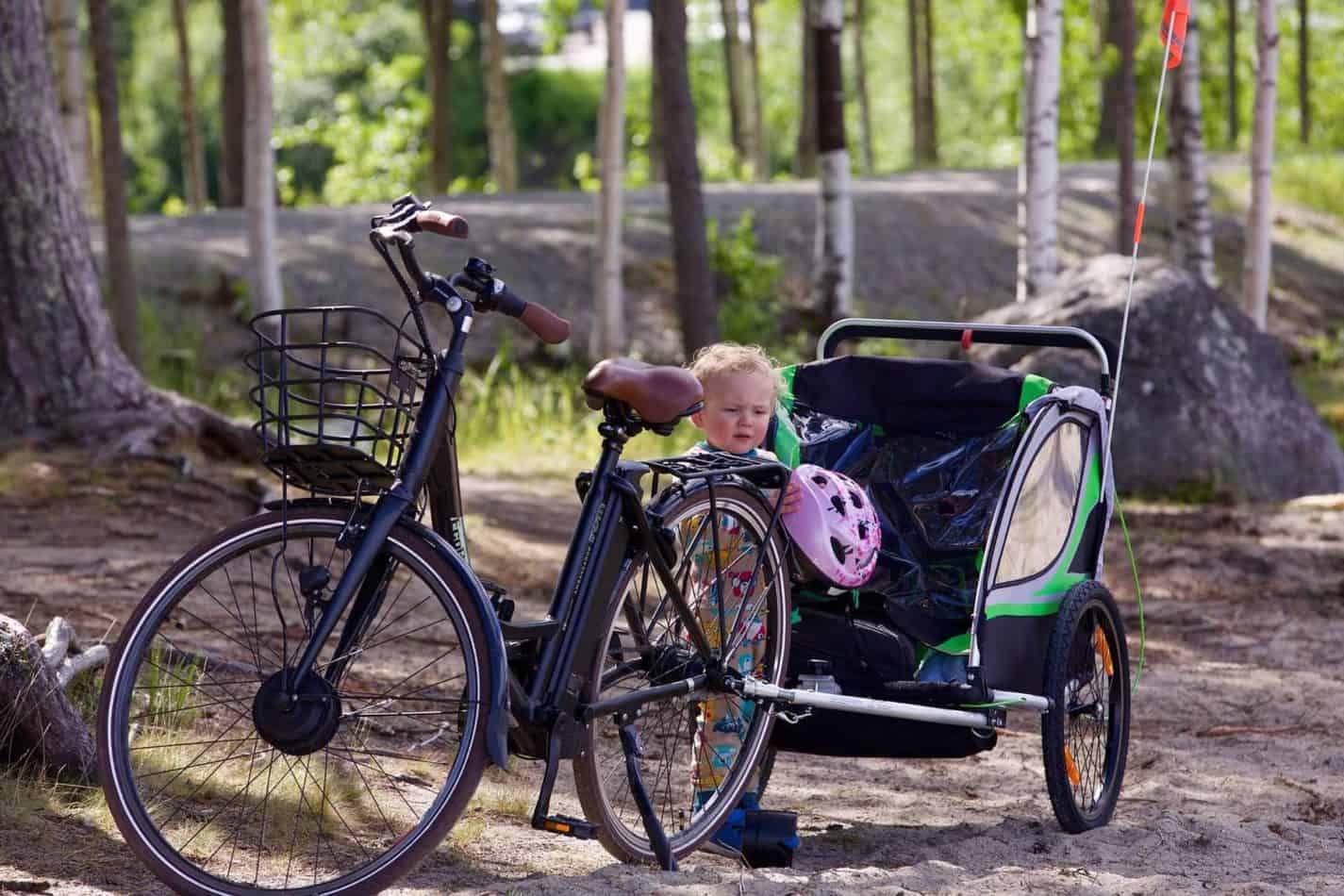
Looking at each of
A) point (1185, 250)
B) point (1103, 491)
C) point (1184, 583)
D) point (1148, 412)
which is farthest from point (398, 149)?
point (1103, 491)

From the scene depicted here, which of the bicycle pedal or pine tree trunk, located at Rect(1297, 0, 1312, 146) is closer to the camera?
the bicycle pedal

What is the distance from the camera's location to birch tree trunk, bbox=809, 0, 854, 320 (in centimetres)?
1344

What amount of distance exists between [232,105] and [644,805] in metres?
17.9

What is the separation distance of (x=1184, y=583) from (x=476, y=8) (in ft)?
111

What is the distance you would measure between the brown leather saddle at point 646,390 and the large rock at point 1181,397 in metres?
6.96

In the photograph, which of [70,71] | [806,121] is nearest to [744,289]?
[70,71]

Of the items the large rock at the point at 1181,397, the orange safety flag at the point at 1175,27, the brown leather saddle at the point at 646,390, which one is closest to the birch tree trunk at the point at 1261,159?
the large rock at the point at 1181,397

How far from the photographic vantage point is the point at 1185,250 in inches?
579

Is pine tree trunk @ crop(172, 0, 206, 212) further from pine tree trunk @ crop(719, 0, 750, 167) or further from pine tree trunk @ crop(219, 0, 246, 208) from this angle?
pine tree trunk @ crop(719, 0, 750, 167)

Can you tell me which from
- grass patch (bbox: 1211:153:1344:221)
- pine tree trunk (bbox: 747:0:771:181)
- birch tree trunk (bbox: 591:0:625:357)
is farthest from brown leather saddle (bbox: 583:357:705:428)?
pine tree trunk (bbox: 747:0:771:181)

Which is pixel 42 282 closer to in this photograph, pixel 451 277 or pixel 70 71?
pixel 451 277

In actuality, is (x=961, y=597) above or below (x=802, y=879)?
above

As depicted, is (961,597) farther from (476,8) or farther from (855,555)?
(476,8)

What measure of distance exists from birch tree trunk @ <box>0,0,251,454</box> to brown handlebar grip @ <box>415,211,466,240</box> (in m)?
5.39
